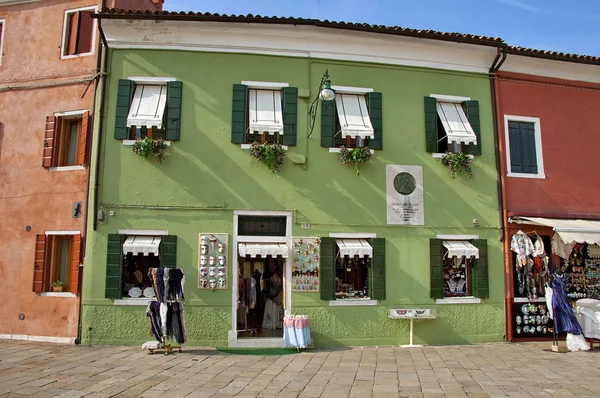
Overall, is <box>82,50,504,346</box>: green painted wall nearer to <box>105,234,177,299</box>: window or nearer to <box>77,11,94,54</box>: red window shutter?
<box>105,234,177,299</box>: window

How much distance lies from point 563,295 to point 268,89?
804 centimetres

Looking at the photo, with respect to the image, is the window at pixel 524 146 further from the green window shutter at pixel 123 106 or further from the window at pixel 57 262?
the window at pixel 57 262

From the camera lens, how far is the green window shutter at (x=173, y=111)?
10969 millimetres

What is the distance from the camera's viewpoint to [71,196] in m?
11.1

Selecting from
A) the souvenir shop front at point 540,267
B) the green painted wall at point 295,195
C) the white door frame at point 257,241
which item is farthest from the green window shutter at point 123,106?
the souvenir shop front at point 540,267

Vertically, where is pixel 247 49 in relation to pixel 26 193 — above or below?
above

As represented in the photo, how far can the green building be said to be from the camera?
10.7 metres

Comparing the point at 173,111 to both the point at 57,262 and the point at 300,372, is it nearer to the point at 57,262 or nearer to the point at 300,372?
the point at 57,262

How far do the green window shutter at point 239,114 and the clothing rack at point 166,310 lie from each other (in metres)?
3.29

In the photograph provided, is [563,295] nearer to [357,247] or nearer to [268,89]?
[357,247]

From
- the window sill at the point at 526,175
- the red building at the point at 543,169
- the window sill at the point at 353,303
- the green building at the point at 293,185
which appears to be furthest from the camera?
the window sill at the point at 526,175

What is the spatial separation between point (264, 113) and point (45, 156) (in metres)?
5.23

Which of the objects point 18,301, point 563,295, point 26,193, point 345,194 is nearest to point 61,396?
point 18,301

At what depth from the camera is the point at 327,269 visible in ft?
36.0
